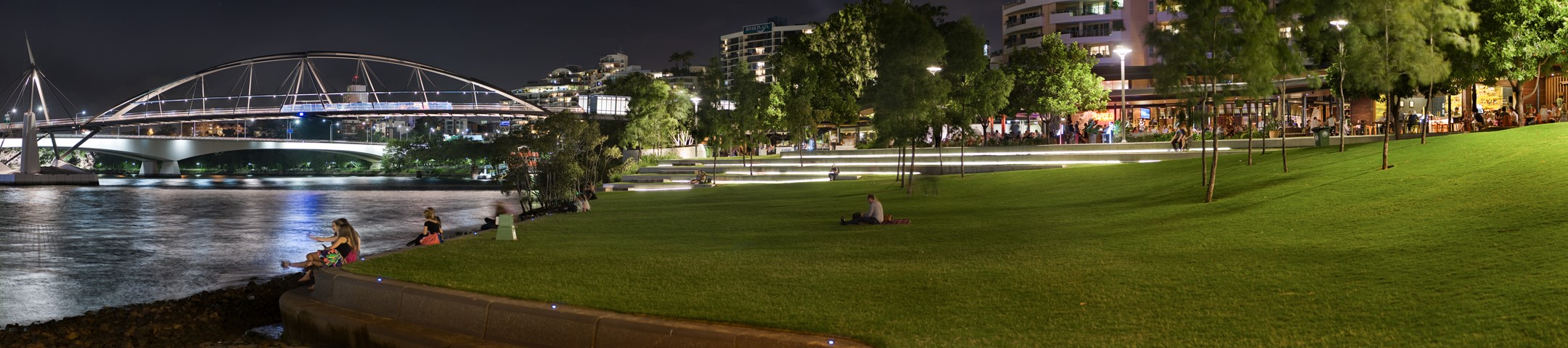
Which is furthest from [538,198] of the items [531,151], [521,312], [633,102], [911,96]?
[521,312]

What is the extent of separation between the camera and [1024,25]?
10694 cm

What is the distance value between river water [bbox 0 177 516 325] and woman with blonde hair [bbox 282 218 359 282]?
149 inches

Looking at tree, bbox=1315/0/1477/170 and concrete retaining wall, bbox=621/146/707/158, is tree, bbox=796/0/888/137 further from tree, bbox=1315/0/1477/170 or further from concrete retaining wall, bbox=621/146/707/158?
tree, bbox=1315/0/1477/170

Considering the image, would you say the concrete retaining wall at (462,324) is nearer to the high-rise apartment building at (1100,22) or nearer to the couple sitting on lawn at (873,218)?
the couple sitting on lawn at (873,218)

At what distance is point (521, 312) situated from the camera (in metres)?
9.85

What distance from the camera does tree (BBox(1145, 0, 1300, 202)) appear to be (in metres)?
19.7

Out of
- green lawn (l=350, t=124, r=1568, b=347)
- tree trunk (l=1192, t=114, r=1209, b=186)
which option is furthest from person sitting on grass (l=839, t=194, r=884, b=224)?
tree trunk (l=1192, t=114, r=1209, b=186)

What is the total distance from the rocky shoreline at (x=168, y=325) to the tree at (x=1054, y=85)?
51.2m

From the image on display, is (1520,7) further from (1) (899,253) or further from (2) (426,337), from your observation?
(2) (426,337)

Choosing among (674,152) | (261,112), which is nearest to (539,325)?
(674,152)

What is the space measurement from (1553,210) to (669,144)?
70.2 m

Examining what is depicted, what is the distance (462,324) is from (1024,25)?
336 ft

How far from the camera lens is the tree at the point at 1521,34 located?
1083 inches

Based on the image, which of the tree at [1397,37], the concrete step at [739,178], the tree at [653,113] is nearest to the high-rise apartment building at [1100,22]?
the tree at [653,113]
